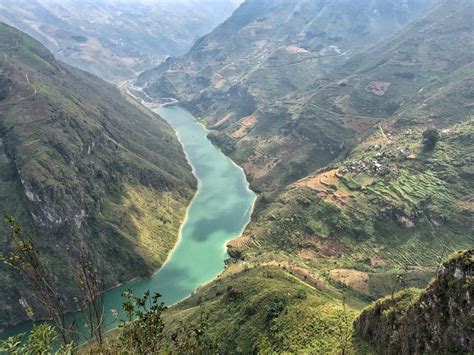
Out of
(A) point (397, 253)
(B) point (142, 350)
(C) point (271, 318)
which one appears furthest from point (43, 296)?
(A) point (397, 253)

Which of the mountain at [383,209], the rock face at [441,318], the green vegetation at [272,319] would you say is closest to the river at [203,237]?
the mountain at [383,209]

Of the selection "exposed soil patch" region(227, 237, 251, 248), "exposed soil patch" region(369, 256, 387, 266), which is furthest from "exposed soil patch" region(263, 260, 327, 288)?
"exposed soil patch" region(227, 237, 251, 248)

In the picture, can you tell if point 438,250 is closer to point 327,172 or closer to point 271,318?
point 327,172

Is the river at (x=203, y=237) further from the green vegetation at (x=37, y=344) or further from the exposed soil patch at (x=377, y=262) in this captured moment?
the green vegetation at (x=37, y=344)

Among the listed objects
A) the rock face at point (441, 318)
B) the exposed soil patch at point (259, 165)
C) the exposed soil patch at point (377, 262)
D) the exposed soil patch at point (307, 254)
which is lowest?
the exposed soil patch at point (307, 254)

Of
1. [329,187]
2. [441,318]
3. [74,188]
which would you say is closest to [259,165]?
[329,187]
